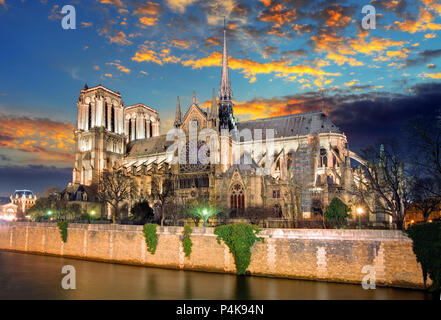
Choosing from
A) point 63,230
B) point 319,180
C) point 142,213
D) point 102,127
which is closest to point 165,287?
point 63,230

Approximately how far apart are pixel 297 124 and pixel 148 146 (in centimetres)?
2812

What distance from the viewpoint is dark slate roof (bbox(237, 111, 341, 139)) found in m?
52.7

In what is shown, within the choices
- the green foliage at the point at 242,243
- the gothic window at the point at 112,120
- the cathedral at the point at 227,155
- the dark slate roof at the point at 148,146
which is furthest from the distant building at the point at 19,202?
the green foliage at the point at 242,243

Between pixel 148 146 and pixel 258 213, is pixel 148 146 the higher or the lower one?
the higher one

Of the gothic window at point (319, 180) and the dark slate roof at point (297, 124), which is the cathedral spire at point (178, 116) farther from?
the gothic window at point (319, 180)

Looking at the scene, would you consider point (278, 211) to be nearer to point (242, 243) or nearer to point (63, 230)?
point (242, 243)

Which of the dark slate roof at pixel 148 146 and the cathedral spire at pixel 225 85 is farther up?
the cathedral spire at pixel 225 85

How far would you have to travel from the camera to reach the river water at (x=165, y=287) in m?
20.3

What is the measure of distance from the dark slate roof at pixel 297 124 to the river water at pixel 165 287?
31.5 m

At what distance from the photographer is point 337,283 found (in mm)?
21984

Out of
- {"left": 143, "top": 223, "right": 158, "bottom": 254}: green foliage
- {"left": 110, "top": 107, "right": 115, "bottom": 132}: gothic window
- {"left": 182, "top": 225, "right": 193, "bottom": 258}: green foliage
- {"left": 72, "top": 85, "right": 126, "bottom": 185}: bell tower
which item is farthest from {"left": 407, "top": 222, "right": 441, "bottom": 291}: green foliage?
{"left": 110, "top": 107, "right": 115, "bottom": 132}: gothic window

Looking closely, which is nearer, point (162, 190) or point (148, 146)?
point (162, 190)

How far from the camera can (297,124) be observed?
55.5 m
